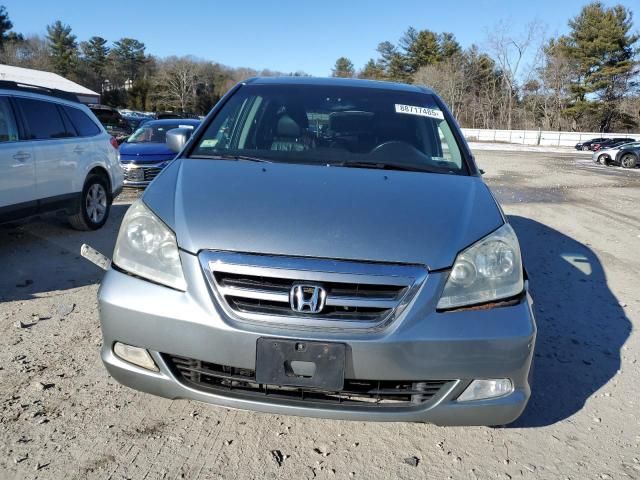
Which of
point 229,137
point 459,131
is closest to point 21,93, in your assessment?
point 229,137

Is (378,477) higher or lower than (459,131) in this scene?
lower

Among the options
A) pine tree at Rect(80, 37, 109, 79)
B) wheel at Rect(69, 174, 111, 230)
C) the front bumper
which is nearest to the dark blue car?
wheel at Rect(69, 174, 111, 230)

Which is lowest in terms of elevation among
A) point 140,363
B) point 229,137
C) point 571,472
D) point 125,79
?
point 571,472

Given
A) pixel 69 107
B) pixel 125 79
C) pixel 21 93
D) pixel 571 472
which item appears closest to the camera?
pixel 571 472

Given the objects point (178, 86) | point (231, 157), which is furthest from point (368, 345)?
point (178, 86)

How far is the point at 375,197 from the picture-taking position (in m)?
2.41

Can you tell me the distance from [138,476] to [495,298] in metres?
1.66

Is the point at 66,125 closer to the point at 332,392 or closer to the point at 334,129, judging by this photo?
the point at 334,129

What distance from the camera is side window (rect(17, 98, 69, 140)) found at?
551cm

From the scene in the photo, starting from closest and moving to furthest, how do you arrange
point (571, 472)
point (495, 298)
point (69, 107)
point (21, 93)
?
point (495, 298) < point (571, 472) < point (21, 93) < point (69, 107)

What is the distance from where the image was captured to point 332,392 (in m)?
2.00

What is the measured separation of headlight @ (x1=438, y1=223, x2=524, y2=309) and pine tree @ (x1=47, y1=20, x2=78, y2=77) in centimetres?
8660

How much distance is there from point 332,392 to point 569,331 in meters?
2.58

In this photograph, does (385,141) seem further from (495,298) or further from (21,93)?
(21,93)
